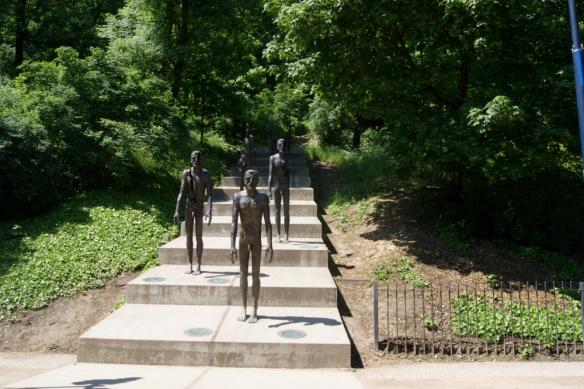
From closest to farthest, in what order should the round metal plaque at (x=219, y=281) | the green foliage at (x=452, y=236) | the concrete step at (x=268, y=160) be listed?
1. the round metal plaque at (x=219, y=281)
2. the green foliage at (x=452, y=236)
3. the concrete step at (x=268, y=160)

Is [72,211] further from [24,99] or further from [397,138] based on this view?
[397,138]

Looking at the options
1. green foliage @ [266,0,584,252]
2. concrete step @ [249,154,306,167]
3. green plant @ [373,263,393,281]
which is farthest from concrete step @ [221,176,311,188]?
green plant @ [373,263,393,281]

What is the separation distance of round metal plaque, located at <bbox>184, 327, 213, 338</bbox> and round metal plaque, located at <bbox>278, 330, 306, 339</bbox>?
1073 mm

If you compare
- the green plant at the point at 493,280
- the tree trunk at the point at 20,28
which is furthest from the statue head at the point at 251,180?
the tree trunk at the point at 20,28

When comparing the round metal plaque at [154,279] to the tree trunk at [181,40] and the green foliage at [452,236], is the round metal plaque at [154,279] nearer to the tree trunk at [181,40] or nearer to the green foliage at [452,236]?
the green foliage at [452,236]

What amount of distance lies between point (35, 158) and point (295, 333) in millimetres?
9293

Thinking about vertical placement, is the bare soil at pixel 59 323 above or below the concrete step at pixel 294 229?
below

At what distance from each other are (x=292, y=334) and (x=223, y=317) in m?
1.33

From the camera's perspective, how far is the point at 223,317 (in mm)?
6758

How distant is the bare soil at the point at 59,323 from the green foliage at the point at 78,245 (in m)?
0.25

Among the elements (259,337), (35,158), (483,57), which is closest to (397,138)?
(483,57)

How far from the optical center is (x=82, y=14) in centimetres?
2309

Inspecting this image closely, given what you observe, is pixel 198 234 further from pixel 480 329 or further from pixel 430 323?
pixel 480 329

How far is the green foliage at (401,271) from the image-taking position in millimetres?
8859
